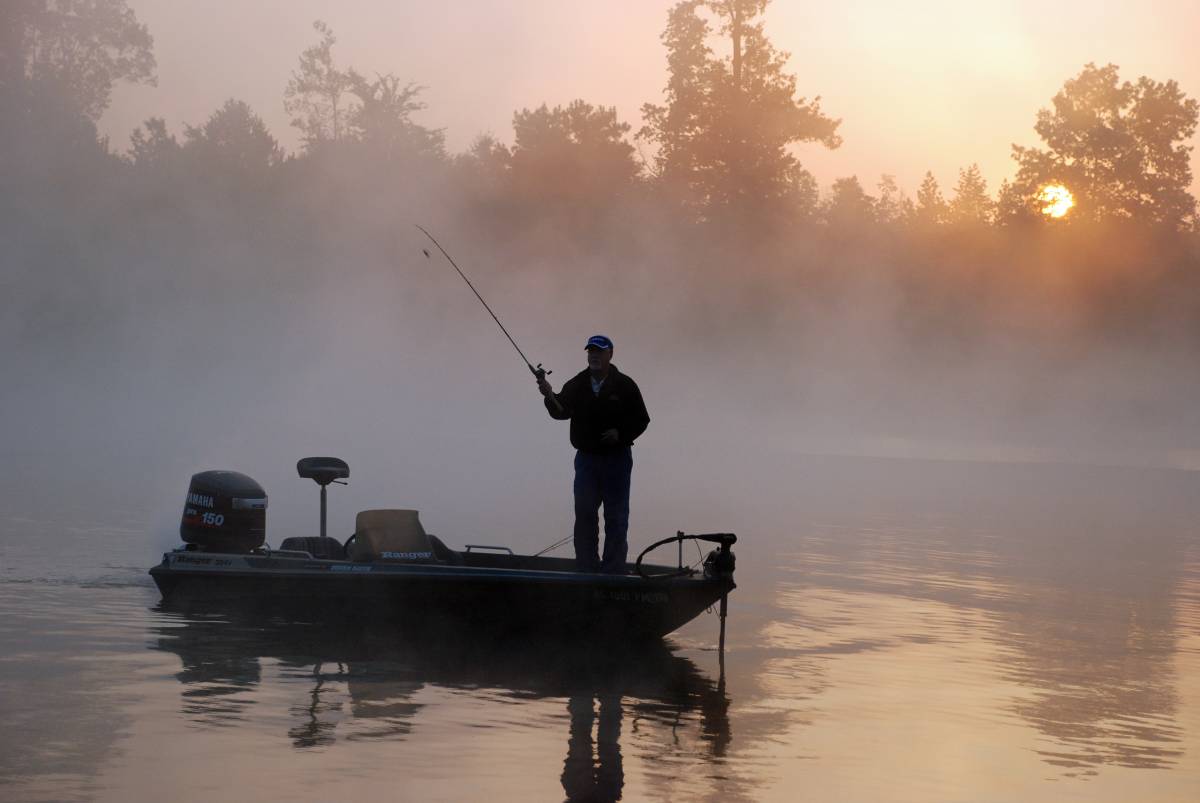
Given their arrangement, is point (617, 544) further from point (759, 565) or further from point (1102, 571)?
point (1102, 571)

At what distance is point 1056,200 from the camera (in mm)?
82375

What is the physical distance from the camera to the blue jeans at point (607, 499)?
13828 millimetres

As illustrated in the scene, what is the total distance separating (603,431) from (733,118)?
65.3 meters

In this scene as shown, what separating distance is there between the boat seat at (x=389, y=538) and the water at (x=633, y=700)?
720 millimetres

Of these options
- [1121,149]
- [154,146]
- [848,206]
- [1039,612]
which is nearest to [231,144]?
[154,146]

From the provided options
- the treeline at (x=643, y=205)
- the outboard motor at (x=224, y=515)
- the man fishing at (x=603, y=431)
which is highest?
the treeline at (x=643, y=205)

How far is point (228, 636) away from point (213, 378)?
238ft

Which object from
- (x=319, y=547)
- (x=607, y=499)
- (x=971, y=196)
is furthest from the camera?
(x=971, y=196)

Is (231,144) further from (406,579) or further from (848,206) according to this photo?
(406,579)

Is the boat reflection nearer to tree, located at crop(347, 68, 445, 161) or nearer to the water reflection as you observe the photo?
the water reflection

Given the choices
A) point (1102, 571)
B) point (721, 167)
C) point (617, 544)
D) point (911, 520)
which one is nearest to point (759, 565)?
point (1102, 571)

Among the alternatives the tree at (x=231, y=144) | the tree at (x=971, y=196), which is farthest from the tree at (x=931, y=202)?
the tree at (x=231, y=144)

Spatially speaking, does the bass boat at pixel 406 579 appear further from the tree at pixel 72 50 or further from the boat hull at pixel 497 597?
the tree at pixel 72 50

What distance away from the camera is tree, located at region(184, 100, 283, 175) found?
8362 centimetres
